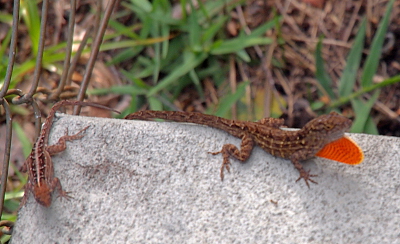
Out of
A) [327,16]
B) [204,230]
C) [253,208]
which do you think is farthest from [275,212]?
[327,16]

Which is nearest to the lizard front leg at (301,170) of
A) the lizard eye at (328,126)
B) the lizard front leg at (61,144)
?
the lizard eye at (328,126)

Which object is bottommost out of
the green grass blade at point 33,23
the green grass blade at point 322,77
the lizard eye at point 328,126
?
the lizard eye at point 328,126

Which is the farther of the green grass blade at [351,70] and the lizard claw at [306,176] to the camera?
the green grass blade at [351,70]

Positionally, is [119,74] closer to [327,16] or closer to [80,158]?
[80,158]

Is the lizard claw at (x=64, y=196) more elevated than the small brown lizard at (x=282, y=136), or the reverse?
the small brown lizard at (x=282, y=136)

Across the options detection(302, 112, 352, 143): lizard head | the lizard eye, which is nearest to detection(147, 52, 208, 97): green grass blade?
detection(302, 112, 352, 143): lizard head

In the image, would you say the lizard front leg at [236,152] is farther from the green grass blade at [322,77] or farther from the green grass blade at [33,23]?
the green grass blade at [33,23]

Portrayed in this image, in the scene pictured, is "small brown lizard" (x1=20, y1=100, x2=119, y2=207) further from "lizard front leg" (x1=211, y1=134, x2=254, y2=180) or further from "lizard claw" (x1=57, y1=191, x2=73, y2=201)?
"lizard front leg" (x1=211, y1=134, x2=254, y2=180)
